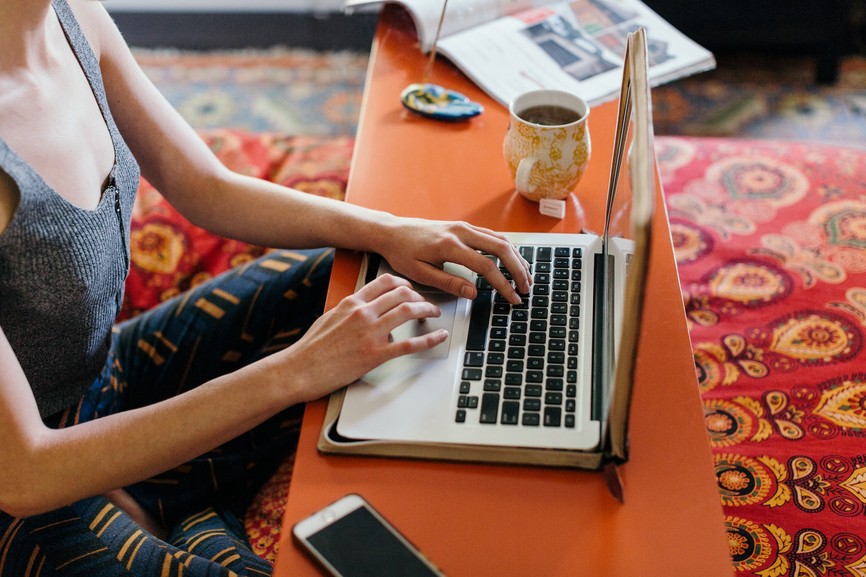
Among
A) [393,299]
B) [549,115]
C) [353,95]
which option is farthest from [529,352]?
[353,95]

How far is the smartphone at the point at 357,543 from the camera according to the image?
1.99 feet

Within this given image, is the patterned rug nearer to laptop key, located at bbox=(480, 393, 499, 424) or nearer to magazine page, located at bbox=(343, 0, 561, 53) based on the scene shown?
magazine page, located at bbox=(343, 0, 561, 53)

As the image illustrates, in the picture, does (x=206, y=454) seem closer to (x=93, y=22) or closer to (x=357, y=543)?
(x=357, y=543)

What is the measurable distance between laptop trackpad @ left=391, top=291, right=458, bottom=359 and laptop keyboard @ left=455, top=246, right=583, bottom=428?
22mm

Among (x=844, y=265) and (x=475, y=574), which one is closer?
(x=475, y=574)

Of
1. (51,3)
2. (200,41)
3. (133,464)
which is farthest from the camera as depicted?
(200,41)

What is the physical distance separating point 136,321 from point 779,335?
894mm

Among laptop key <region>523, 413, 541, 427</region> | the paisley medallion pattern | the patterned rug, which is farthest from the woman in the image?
the patterned rug

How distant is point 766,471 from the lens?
3.22 feet

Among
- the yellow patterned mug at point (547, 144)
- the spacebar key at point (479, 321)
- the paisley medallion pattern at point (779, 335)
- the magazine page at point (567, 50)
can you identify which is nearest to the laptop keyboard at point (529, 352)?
the spacebar key at point (479, 321)

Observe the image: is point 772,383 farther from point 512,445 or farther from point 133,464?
point 133,464

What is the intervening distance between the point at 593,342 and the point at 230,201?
1.70 ft

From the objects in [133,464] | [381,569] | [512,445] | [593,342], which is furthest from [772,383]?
[133,464]

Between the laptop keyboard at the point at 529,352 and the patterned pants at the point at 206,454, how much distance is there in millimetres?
214
